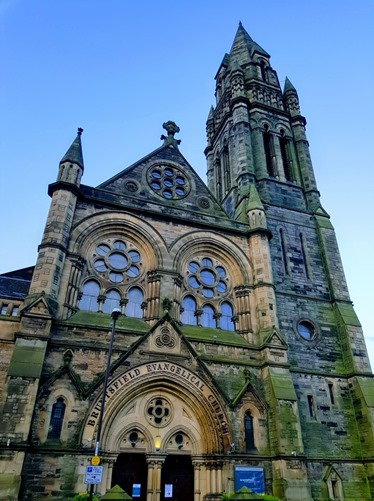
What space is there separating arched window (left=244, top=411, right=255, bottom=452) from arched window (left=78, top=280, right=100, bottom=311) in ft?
25.1

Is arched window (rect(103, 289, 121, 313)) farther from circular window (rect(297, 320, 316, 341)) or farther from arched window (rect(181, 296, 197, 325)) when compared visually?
circular window (rect(297, 320, 316, 341))

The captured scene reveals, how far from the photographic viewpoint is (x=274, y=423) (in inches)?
607

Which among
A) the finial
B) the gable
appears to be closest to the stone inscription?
the gable

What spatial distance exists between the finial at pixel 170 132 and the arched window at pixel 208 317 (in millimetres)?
10868

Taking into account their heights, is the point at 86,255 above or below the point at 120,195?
below

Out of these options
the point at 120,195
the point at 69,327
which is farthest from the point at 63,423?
the point at 120,195

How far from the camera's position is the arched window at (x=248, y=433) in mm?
15083

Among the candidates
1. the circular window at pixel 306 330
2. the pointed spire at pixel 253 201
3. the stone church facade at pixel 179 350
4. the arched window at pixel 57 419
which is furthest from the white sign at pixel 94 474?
the pointed spire at pixel 253 201

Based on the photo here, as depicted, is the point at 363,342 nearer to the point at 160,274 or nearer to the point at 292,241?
the point at 292,241

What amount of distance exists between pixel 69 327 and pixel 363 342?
1486cm

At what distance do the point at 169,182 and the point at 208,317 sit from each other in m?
8.18

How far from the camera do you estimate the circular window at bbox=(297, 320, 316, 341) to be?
66.0ft

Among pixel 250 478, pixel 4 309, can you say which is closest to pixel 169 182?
pixel 4 309

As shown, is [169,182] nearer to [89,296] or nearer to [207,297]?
[207,297]
